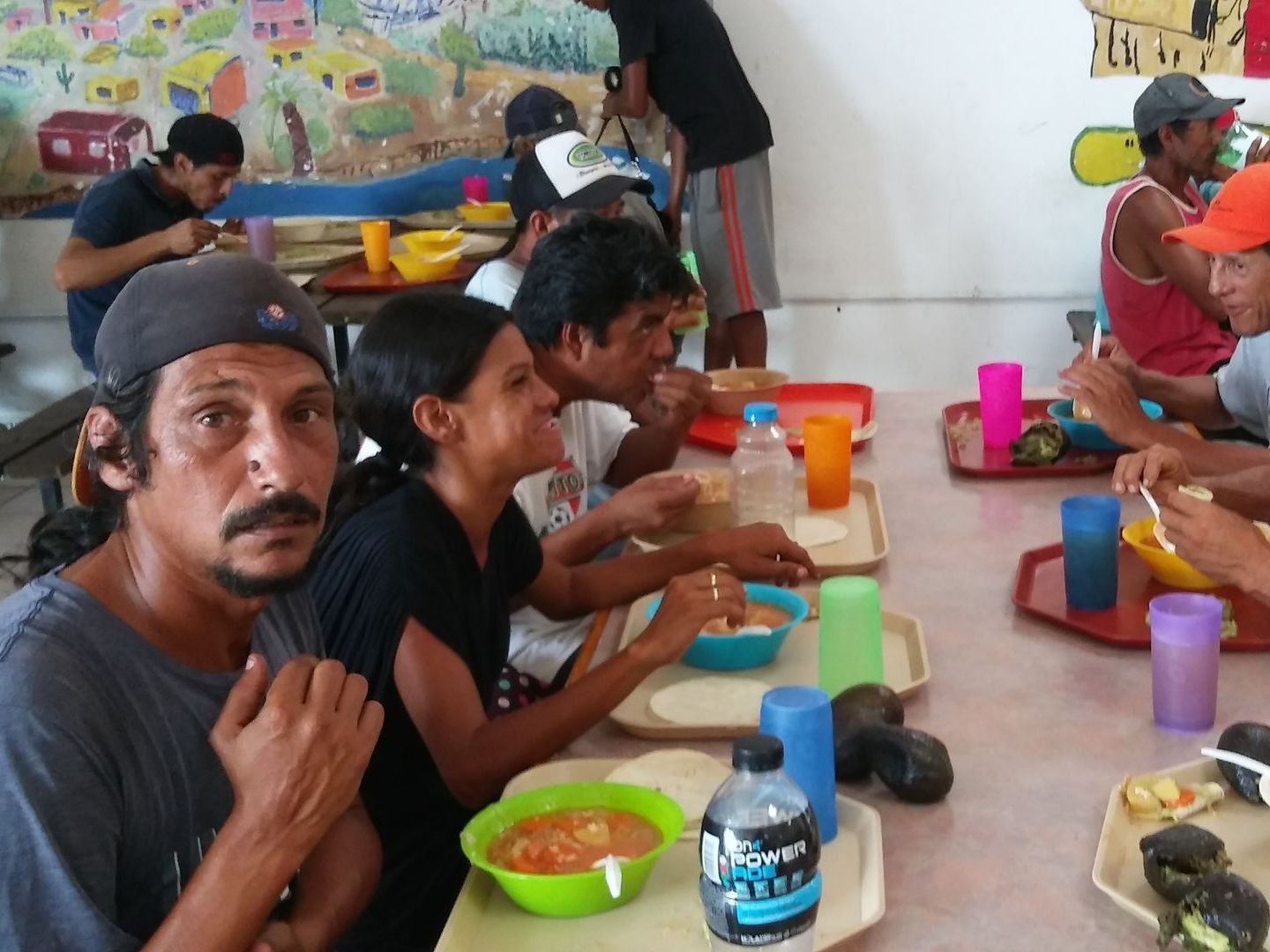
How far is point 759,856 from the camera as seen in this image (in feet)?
3.48

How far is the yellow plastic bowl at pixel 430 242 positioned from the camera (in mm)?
4297

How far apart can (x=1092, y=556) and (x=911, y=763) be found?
0.62 m

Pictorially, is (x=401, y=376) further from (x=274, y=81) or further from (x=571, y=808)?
(x=274, y=81)

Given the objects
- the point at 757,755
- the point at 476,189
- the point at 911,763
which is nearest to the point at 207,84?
the point at 476,189

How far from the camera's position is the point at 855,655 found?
1.62 metres

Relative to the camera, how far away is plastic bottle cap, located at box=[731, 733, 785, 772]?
1.06 meters

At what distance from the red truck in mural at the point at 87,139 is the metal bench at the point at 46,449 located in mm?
1791

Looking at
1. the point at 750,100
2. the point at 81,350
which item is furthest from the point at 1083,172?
the point at 81,350

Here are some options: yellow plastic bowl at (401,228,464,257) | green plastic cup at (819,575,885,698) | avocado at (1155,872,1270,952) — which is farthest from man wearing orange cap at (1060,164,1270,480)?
yellow plastic bowl at (401,228,464,257)

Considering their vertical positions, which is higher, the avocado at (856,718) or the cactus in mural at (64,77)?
the cactus in mural at (64,77)

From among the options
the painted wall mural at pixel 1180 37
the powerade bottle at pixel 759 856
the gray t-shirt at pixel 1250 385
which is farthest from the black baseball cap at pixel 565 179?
the painted wall mural at pixel 1180 37

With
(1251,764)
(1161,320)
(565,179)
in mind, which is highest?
(565,179)

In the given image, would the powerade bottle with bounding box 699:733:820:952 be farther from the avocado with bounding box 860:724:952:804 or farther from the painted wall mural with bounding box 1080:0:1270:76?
the painted wall mural with bounding box 1080:0:1270:76

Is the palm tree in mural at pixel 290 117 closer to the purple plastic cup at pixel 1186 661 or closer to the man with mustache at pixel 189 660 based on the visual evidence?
the man with mustache at pixel 189 660
